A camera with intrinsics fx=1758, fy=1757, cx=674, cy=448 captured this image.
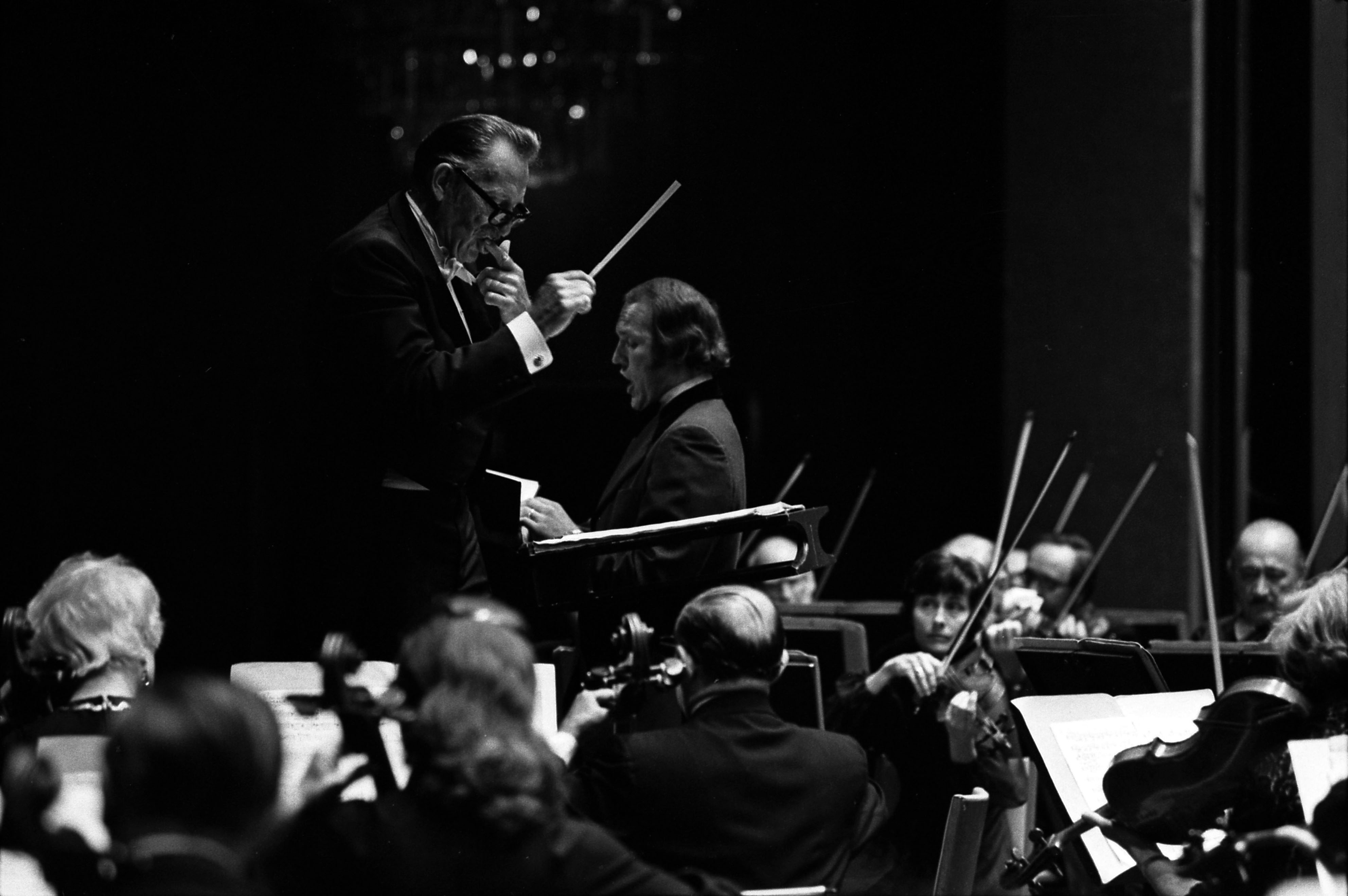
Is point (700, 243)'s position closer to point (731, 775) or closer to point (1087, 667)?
point (1087, 667)

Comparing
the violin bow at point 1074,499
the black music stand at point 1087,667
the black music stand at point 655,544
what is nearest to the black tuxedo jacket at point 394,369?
the black music stand at point 655,544

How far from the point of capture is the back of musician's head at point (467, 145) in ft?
8.38

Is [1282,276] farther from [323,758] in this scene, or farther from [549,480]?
[323,758]

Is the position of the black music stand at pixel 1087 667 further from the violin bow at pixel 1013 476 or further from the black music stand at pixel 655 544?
the violin bow at pixel 1013 476

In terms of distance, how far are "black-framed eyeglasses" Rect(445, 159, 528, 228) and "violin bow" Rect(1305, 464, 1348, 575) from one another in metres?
3.22

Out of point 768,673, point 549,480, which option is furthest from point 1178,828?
point 549,480

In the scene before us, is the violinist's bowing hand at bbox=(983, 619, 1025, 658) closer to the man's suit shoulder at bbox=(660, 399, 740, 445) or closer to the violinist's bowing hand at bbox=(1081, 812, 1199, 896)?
the man's suit shoulder at bbox=(660, 399, 740, 445)

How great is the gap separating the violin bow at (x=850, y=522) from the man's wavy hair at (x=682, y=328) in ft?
6.53

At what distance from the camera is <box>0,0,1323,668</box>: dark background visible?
3.56m

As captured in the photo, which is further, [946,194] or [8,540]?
[946,194]

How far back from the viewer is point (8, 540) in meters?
3.58

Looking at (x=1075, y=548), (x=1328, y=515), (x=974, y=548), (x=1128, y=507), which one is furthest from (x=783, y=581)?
(x=1328, y=515)

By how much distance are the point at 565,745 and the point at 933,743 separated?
1.62 metres

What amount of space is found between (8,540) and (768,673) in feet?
6.04
